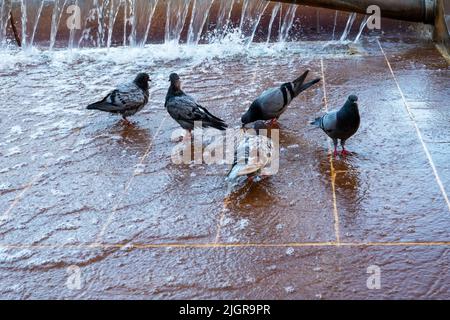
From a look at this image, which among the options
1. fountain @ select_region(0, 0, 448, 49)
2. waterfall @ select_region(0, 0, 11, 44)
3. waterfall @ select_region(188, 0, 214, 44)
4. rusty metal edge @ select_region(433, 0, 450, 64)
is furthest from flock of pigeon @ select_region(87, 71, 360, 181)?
waterfall @ select_region(0, 0, 11, 44)

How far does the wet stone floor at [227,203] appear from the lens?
10.0 ft

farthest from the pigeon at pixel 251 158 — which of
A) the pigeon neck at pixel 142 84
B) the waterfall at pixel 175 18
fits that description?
the waterfall at pixel 175 18

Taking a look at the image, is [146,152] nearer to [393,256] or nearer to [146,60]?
[393,256]

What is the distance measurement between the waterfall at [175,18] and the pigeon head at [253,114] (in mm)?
3694

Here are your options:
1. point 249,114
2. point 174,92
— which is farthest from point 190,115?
point 249,114

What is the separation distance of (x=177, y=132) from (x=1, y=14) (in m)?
5.70

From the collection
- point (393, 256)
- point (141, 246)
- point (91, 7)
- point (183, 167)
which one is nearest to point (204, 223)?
point (141, 246)

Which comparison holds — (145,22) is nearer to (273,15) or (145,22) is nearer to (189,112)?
(273,15)

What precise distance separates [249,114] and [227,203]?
1.23 meters

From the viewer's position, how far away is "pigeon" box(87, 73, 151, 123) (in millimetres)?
5023

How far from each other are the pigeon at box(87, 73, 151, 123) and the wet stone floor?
152 millimetres

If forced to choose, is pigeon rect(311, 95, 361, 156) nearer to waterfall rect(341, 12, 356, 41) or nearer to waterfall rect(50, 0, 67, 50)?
waterfall rect(341, 12, 356, 41)

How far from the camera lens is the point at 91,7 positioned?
9.20 meters

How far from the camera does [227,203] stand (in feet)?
12.4
